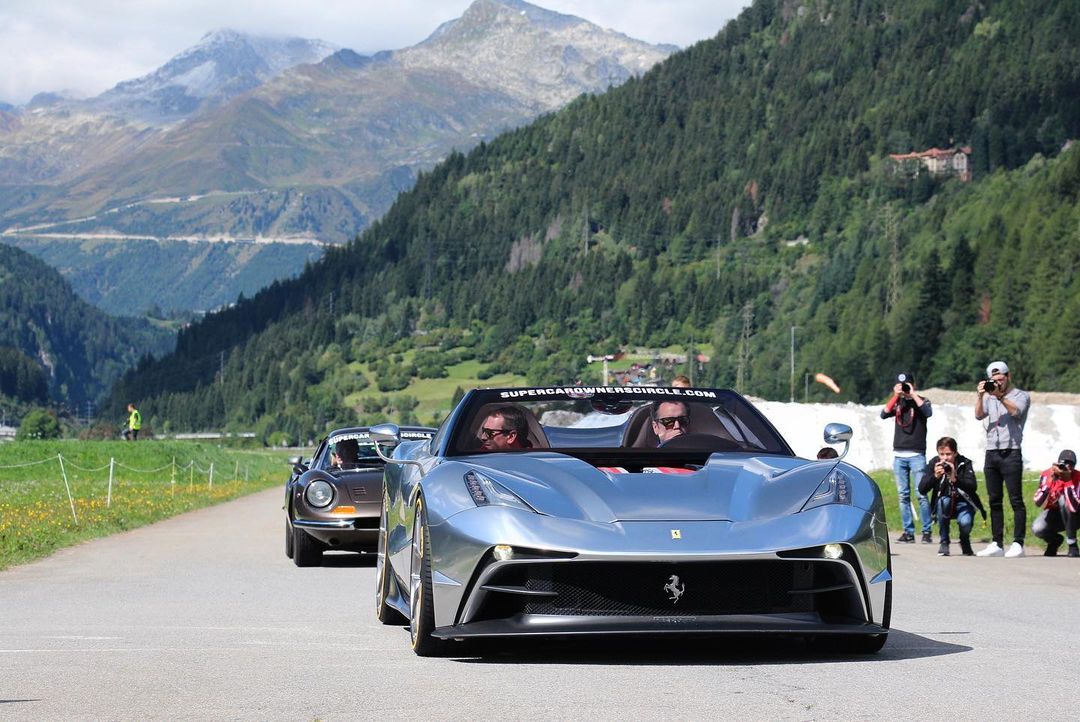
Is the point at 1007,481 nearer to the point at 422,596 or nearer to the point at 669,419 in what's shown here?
the point at 669,419

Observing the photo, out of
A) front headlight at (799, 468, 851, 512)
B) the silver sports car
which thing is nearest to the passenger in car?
the silver sports car

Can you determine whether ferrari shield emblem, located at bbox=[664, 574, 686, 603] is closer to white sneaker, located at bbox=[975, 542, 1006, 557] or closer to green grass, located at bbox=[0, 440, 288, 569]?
white sneaker, located at bbox=[975, 542, 1006, 557]

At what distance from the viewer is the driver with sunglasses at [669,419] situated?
10086 millimetres

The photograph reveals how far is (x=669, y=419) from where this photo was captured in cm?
1015

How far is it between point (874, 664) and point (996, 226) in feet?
472

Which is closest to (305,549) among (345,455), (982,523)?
(345,455)

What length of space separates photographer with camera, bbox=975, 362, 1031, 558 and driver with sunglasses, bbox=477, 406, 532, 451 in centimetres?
886

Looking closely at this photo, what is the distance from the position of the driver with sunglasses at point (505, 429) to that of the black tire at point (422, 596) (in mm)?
839

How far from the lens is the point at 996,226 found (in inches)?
5807

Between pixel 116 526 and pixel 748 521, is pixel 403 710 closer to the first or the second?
pixel 748 521

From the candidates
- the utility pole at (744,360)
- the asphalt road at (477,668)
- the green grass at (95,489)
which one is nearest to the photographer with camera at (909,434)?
the asphalt road at (477,668)

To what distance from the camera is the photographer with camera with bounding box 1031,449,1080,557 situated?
57.7 feet

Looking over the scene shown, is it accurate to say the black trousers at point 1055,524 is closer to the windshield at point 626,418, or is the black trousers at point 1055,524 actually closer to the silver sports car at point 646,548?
the windshield at point 626,418

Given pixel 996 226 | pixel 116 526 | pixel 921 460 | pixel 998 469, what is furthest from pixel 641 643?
pixel 996 226
